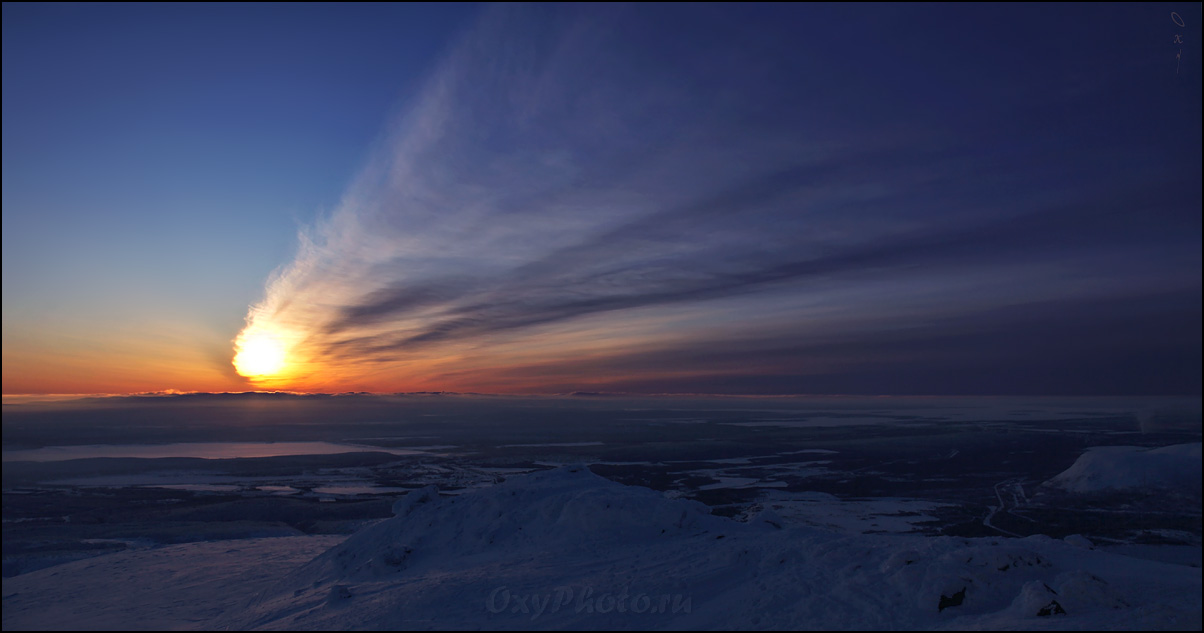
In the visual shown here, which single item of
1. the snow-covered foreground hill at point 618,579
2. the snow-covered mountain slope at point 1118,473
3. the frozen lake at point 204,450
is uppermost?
the snow-covered foreground hill at point 618,579

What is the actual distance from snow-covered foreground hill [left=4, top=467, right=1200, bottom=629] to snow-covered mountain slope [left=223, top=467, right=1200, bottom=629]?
34 millimetres

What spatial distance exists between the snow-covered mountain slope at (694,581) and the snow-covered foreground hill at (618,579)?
0.11ft

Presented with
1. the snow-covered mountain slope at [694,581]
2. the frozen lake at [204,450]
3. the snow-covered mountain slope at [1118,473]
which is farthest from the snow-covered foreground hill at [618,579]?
the frozen lake at [204,450]

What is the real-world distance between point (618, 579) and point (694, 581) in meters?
1.29

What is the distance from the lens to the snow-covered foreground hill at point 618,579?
8359 millimetres

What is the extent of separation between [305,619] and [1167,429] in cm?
1285

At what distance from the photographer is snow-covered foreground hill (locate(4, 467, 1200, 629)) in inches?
329

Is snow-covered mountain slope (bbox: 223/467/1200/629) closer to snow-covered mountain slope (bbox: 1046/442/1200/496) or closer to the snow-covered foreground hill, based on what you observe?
the snow-covered foreground hill

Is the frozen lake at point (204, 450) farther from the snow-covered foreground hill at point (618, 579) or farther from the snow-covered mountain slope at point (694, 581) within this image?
the snow-covered mountain slope at point (694, 581)

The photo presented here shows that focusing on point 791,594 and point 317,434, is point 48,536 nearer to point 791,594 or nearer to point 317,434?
point 791,594

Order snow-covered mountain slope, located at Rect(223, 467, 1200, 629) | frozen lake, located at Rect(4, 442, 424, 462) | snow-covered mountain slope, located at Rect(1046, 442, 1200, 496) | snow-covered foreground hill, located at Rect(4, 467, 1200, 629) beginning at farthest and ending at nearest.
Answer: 1. frozen lake, located at Rect(4, 442, 424, 462)
2. snow-covered mountain slope, located at Rect(1046, 442, 1200, 496)
3. snow-covered foreground hill, located at Rect(4, 467, 1200, 629)
4. snow-covered mountain slope, located at Rect(223, 467, 1200, 629)

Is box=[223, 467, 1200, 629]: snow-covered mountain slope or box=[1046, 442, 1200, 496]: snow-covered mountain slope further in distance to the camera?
box=[1046, 442, 1200, 496]: snow-covered mountain slope

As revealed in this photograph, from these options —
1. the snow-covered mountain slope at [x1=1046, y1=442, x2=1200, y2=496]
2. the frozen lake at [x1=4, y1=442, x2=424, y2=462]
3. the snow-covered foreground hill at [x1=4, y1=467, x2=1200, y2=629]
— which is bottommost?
the frozen lake at [x1=4, y1=442, x2=424, y2=462]

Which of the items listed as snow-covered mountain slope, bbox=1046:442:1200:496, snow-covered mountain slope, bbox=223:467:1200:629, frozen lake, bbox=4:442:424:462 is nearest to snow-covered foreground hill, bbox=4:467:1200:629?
snow-covered mountain slope, bbox=223:467:1200:629
